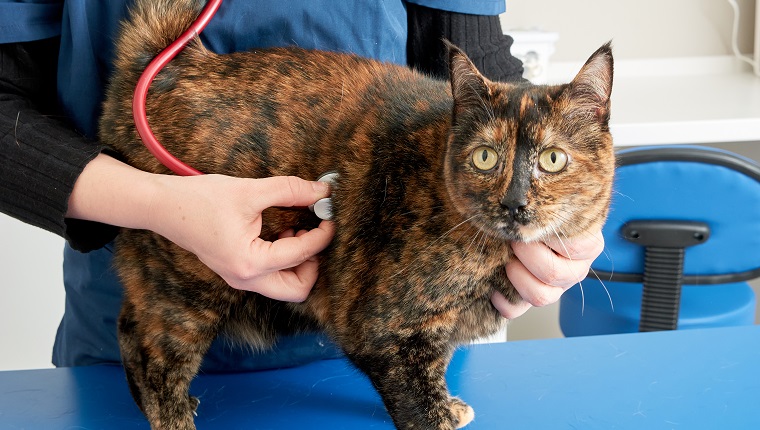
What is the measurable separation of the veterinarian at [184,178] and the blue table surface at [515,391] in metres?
0.09

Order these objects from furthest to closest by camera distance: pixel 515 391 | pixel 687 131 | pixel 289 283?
pixel 687 131
pixel 515 391
pixel 289 283

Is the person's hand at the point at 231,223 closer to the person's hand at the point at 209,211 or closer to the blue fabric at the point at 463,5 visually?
the person's hand at the point at 209,211

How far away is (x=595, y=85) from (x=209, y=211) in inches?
19.0

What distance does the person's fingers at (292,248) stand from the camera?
0.83m

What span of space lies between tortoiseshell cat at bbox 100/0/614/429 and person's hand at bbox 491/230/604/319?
17 mm

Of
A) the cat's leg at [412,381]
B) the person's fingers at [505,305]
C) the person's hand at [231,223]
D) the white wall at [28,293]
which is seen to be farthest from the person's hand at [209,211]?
the white wall at [28,293]

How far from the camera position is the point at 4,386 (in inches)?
41.9

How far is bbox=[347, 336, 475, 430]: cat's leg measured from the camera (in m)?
0.91

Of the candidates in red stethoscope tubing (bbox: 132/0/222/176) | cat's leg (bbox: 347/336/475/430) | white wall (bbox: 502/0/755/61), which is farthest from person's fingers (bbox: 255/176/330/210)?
white wall (bbox: 502/0/755/61)

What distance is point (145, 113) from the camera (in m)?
0.94

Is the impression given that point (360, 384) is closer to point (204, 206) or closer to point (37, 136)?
point (204, 206)

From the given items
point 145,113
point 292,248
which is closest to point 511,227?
point 292,248

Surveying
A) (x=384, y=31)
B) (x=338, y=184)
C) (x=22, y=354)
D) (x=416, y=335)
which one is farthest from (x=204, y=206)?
(x=22, y=354)

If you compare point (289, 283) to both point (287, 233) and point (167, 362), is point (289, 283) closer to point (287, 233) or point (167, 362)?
point (287, 233)
